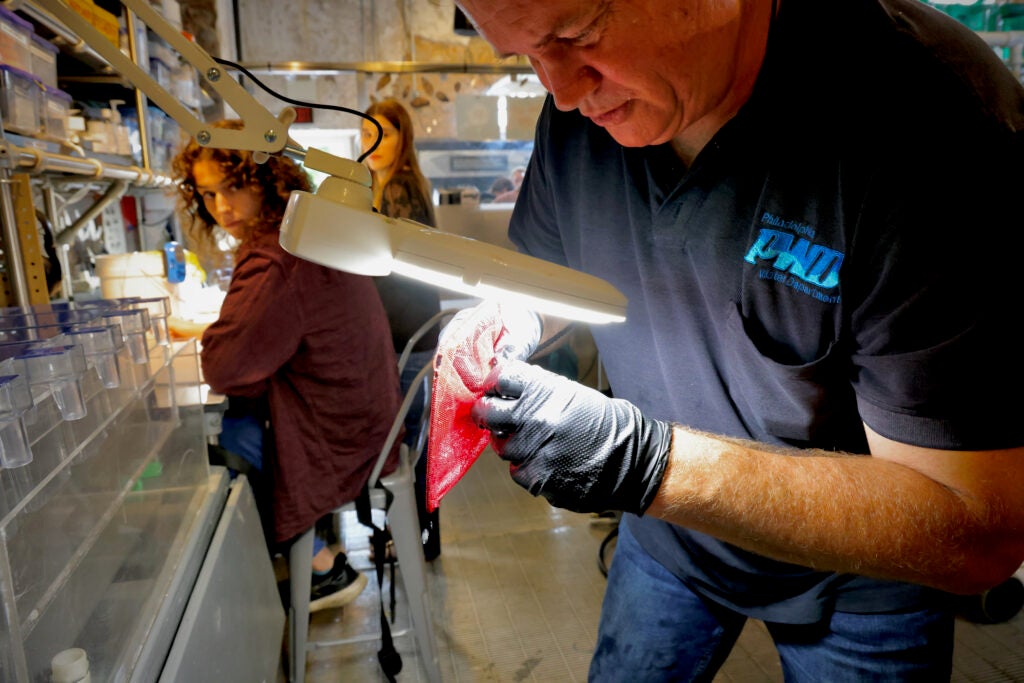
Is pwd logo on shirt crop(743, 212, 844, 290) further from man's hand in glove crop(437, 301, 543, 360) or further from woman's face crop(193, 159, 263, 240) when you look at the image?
woman's face crop(193, 159, 263, 240)

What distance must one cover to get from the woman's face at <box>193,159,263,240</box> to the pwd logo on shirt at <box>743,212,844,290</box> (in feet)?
5.02

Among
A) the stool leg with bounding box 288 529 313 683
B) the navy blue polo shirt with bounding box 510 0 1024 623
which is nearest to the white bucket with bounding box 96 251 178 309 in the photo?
the stool leg with bounding box 288 529 313 683

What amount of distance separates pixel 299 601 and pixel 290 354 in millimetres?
687

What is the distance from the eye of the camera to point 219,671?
115cm

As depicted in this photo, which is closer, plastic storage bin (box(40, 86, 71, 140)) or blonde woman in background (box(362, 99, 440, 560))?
plastic storage bin (box(40, 86, 71, 140))

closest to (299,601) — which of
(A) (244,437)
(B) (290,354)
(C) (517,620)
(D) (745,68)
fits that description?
(A) (244,437)

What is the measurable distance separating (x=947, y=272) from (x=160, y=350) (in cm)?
143

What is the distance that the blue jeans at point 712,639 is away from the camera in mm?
940

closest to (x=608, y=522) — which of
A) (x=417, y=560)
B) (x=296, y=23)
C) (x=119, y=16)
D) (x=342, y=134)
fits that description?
(x=417, y=560)

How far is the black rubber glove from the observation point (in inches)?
29.6

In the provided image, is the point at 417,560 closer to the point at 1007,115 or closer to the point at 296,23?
the point at 1007,115

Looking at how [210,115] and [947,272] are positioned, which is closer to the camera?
[947,272]

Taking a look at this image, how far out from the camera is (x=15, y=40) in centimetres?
142

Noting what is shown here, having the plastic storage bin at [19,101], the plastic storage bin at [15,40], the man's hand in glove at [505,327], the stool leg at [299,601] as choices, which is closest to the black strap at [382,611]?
the stool leg at [299,601]
